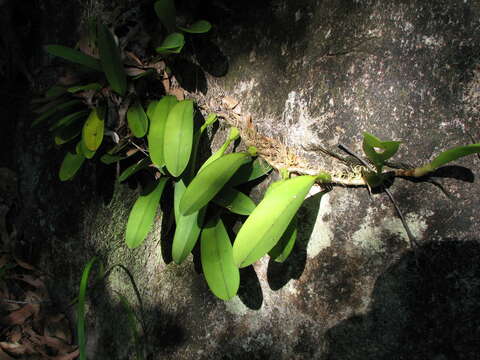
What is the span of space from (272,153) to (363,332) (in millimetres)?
487

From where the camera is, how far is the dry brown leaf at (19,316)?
141 cm

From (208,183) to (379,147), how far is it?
0.39 metres

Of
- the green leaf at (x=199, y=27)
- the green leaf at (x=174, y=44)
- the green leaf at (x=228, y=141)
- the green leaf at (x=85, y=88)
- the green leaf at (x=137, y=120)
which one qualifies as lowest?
the green leaf at (x=228, y=141)

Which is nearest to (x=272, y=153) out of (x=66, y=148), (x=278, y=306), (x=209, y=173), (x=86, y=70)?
(x=209, y=173)

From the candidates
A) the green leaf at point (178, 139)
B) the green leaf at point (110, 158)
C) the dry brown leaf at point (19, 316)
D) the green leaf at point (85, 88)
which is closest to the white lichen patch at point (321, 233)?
the green leaf at point (178, 139)

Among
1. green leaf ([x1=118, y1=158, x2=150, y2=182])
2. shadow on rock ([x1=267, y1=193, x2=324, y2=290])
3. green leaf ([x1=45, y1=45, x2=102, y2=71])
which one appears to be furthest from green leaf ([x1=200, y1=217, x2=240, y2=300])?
green leaf ([x1=45, y1=45, x2=102, y2=71])

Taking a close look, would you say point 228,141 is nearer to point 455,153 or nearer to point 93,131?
point 93,131

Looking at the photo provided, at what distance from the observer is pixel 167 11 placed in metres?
1.01

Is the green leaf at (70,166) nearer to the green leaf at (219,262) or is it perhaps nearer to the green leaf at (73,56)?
the green leaf at (73,56)

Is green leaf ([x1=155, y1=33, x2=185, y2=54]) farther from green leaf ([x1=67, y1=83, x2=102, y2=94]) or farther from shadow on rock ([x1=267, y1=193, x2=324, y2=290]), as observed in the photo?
shadow on rock ([x1=267, y1=193, x2=324, y2=290])

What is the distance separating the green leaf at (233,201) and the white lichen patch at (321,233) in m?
0.17

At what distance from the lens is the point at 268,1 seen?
1036mm

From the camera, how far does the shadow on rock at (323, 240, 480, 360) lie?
0.72 m

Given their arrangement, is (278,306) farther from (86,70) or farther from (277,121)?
(86,70)
